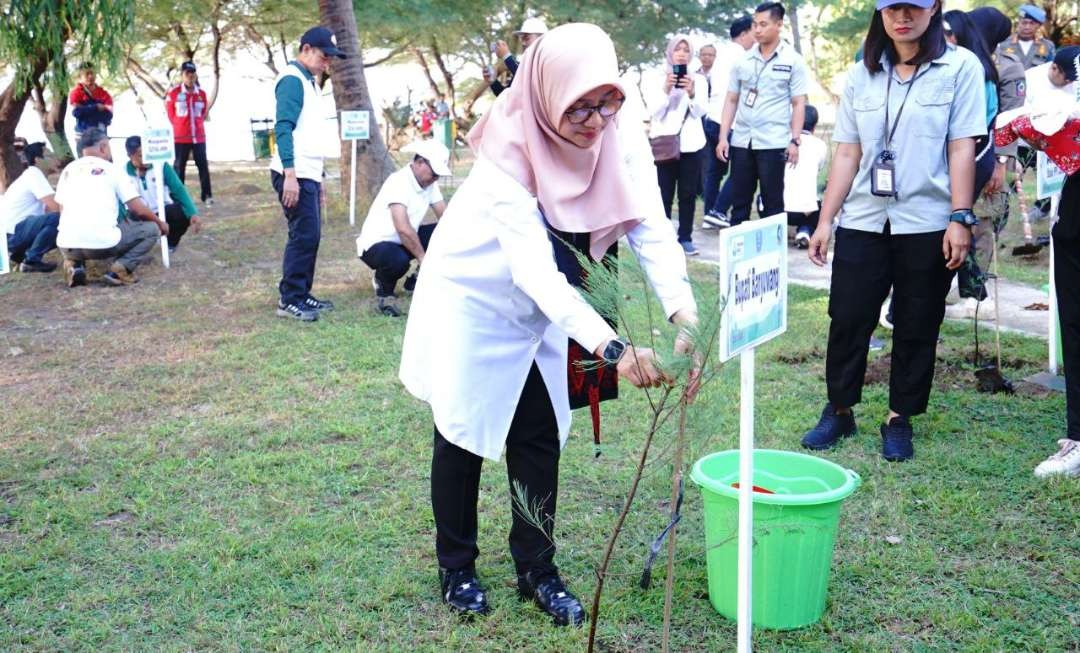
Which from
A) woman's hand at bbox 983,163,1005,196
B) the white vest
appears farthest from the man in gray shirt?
the white vest

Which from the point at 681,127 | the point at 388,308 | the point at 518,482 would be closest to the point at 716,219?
the point at 681,127

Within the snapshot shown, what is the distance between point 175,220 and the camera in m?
8.96

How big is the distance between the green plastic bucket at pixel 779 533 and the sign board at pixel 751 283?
570mm

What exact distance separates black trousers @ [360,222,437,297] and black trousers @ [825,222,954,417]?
10.9 feet

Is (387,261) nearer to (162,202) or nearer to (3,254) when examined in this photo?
(162,202)

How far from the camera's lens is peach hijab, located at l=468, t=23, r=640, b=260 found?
2.32 m

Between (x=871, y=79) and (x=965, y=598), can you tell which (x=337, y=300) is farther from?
(x=965, y=598)

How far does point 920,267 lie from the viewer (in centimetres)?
377

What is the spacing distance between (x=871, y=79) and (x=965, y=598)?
1.87m

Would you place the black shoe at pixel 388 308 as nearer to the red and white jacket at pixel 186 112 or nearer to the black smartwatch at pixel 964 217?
the black smartwatch at pixel 964 217

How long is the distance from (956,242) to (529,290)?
6.30 ft

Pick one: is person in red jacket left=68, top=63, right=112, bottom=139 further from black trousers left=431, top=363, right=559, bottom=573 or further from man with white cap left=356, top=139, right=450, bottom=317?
black trousers left=431, top=363, right=559, bottom=573

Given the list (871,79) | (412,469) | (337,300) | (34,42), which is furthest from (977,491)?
(34,42)

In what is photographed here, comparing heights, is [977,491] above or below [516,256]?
below
